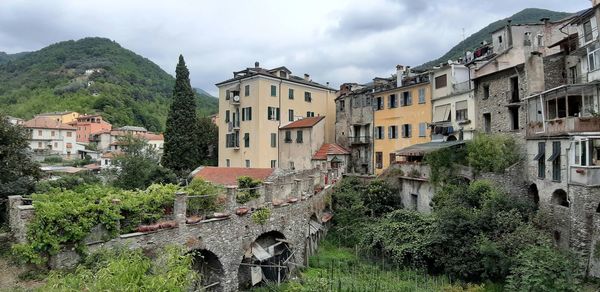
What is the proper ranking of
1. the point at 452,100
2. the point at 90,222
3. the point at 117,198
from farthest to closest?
1. the point at 452,100
2. the point at 117,198
3. the point at 90,222

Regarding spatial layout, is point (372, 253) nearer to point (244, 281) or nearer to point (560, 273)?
point (244, 281)

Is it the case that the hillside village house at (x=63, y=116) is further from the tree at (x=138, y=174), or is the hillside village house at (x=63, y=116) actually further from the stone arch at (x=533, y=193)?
the stone arch at (x=533, y=193)

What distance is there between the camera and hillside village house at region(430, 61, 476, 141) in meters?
29.7

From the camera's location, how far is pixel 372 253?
24141mm

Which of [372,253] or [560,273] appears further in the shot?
[372,253]

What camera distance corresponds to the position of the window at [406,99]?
115ft

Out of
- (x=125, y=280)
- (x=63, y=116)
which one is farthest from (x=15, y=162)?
(x=63, y=116)

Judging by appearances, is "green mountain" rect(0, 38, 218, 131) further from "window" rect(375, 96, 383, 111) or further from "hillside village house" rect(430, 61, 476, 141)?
"hillside village house" rect(430, 61, 476, 141)

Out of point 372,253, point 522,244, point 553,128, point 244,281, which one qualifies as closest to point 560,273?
point 522,244

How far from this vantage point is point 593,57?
21.1m

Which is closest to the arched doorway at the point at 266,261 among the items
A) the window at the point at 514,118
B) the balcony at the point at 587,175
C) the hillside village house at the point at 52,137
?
the balcony at the point at 587,175

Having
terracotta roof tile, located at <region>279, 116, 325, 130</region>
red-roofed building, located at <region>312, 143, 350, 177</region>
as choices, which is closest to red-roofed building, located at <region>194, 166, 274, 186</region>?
red-roofed building, located at <region>312, 143, 350, 177</region>

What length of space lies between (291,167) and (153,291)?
36.1 metres

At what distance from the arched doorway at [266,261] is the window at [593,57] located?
18.8m
